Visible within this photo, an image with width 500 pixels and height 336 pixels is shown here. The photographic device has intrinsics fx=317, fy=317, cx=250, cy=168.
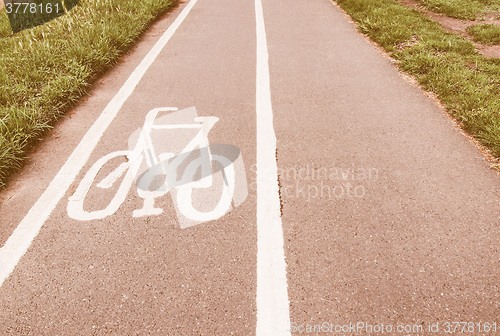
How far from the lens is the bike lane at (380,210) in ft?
7.20

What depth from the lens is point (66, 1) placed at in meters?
9.59

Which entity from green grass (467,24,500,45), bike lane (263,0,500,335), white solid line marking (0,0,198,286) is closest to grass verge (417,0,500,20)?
green grass (467,24,500,45)

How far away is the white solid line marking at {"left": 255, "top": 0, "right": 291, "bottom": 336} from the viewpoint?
2140mm

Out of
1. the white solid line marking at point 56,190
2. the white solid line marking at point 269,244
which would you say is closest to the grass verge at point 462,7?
the white solid line marking at point 269,244

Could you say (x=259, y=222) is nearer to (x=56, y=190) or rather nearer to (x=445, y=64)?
(x=56, y=190)

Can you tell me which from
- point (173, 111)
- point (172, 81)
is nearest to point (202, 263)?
point (173, 111)

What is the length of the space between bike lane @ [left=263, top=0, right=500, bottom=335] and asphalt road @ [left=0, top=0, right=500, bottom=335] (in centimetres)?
1

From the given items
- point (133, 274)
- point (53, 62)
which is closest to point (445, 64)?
point (133, 274)

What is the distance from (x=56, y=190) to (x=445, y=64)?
6.10m

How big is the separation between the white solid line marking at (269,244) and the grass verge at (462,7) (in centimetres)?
707

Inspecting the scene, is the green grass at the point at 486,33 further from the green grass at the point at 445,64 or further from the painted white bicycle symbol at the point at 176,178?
the painted white bicycle symbol at the point at 176,178

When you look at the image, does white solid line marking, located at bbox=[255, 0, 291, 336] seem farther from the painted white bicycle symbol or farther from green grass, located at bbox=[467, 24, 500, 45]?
green grass, located at bbox=[467, 24, 500, 45]

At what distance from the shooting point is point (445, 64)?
5441 millimetres

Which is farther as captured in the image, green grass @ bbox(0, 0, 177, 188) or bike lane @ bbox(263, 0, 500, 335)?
green grass @ bbox(0, 0, 177, 188)
